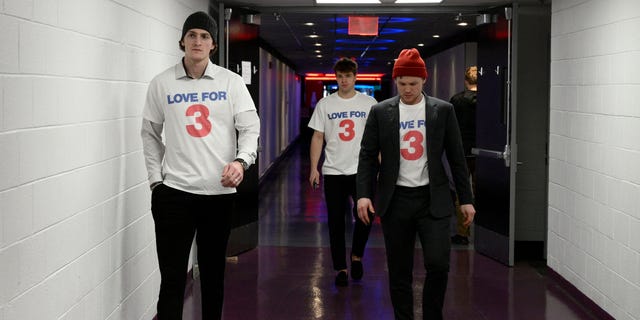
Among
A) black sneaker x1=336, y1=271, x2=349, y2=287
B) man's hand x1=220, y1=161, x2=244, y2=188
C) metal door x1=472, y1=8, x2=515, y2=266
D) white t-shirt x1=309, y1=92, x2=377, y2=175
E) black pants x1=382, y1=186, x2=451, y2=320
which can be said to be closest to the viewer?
man's hand x1=220, y1=161, x2=244, y2=188

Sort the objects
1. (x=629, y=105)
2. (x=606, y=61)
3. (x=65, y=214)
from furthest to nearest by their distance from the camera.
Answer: (x=606, y=61), (x=629, y=105), (x=65, y=214)

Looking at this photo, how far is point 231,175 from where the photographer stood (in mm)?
3395

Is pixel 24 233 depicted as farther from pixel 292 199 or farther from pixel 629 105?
pixel 292 199

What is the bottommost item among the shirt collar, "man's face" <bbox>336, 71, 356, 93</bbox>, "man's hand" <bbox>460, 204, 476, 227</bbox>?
"man's hand" <bbox>460, 204, 476, 227</bbox>

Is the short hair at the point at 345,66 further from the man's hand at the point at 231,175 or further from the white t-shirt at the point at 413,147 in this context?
the man's hand at the point at 231,175

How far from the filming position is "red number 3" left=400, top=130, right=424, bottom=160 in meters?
3.79

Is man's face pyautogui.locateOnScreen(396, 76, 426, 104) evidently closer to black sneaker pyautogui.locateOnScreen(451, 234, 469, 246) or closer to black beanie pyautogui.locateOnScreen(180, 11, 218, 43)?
black beanie pyautogui.locateOnScreen(180, 11, 218, 43)

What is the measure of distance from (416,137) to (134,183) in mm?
1442

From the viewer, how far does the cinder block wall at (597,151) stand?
4.37 m

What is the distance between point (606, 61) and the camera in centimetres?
480

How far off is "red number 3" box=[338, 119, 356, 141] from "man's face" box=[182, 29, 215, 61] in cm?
185

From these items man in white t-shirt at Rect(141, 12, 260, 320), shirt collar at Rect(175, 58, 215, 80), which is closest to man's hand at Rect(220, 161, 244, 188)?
man in white t-shirt at Rect(141, 12, 260, 320)

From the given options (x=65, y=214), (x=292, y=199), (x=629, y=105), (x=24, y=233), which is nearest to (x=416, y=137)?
(x=629, y=105)

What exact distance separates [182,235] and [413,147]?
116 centimetres
